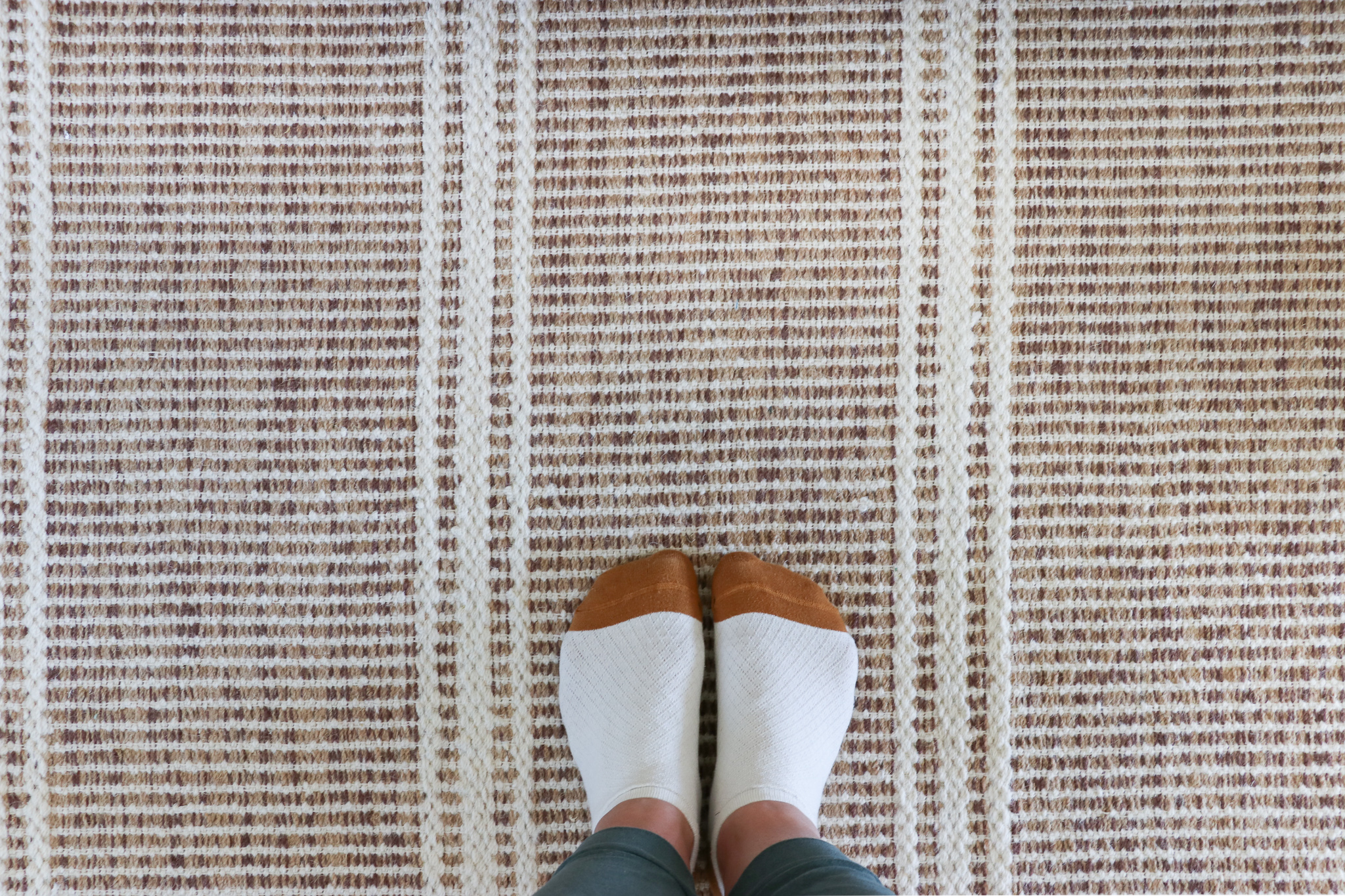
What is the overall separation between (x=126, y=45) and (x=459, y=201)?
1.12 ft

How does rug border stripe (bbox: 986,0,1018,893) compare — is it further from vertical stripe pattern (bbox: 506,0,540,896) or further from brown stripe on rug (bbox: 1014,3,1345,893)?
vertical stripe pattern (bbox: 506,0,540,896)

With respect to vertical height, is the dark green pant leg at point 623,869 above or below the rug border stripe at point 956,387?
below

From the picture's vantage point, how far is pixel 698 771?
2.60ft

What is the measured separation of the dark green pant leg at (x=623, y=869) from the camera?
0.60 meters

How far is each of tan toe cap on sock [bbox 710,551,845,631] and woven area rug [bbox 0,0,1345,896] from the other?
25 mm

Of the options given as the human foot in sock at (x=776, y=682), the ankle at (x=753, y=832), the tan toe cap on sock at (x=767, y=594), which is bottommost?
the ankle at (x=753, y=832)

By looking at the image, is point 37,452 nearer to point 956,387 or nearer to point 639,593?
point 639,593

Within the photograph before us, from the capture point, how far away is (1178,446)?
79 centimetres

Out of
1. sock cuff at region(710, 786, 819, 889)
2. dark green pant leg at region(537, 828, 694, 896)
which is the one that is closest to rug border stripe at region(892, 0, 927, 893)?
sock cuff at region(710, 786, 819, 889)

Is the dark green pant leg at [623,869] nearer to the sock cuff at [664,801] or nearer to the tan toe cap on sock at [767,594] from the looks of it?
the sock cuff at [664,801]

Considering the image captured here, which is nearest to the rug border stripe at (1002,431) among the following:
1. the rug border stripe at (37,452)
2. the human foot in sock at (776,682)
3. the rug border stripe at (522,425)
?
the human foot in sock at (776,682)

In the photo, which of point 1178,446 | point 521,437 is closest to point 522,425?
point 521,437

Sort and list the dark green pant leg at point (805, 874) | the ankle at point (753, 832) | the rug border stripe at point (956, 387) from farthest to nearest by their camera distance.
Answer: the rug border stripe at point (956, 387) → the ankle at point (753, 832) → the dark green pant leg at point (805, 874)

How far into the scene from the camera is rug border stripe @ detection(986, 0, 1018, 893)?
31.0 inches
